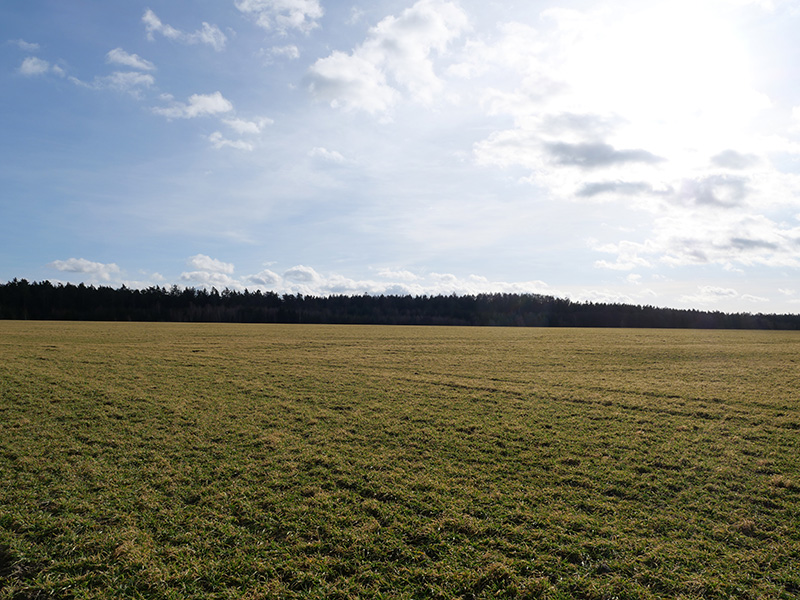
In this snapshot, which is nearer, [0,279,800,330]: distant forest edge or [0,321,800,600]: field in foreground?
[0,321,800,600]: field in foreground

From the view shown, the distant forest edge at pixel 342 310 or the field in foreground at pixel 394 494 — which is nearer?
the field in foreground at pixel 394 494

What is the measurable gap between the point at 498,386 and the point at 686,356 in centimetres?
1879

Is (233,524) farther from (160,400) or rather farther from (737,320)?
(737,320)

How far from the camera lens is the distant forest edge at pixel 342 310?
316ft

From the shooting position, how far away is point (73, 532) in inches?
206

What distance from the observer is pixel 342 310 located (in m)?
115

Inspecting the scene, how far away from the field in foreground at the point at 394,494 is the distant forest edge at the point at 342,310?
93.1m

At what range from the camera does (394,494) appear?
6340mm

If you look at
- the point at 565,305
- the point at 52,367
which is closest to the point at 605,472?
the point at 52,367

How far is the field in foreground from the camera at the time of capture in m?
4.47

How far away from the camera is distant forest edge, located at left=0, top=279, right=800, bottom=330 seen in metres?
96.2

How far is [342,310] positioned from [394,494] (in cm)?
10963

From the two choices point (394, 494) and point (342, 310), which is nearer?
point (394, 494)

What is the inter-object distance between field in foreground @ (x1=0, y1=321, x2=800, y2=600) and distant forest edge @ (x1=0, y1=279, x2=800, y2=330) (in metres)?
93.1
